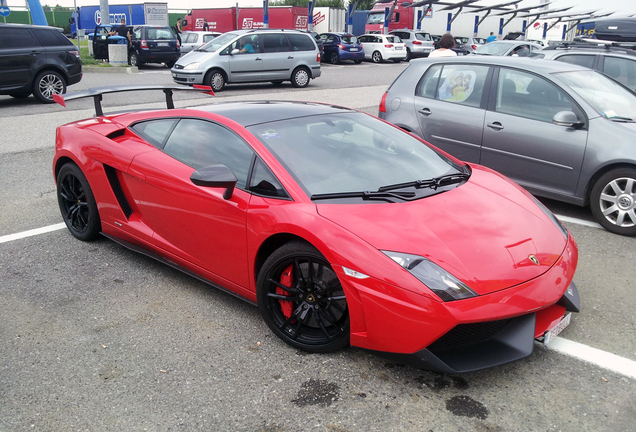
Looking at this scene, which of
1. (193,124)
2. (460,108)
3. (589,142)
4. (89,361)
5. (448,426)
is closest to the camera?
(448,426)

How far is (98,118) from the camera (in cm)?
A: 469

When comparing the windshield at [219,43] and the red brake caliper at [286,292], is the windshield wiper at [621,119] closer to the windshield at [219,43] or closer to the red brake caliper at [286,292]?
the red brake caliper at [286,292]

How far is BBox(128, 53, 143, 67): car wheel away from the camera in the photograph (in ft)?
75.4

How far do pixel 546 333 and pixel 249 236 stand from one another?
1668 mm

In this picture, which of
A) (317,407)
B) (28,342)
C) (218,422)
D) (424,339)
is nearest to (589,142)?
(424,339)

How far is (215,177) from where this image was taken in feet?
10.5

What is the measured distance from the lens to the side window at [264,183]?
3.22m

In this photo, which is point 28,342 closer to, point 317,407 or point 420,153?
point 317,407

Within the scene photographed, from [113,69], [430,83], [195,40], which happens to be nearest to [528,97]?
[430,83]

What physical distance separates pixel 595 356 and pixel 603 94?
11.5 feet

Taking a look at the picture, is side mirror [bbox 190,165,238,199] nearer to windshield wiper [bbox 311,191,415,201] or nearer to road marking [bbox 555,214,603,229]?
windshield wiper [bbox 311,191,415,201]

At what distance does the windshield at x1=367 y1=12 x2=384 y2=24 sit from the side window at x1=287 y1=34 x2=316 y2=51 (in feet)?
85.2

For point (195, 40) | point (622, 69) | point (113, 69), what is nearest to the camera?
point (622, 69)

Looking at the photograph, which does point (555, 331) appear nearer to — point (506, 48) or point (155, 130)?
point (155, 130)
